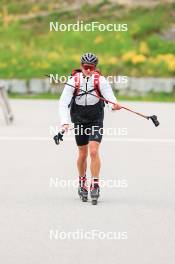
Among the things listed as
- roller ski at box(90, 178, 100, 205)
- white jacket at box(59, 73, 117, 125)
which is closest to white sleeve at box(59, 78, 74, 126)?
white jacket at box(59, 73, 117, 125)

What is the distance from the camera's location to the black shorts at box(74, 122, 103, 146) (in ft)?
38.2

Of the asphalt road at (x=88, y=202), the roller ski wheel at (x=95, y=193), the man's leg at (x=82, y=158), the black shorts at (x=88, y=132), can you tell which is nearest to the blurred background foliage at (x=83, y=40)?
the asphalt road at (x=88, y=202)

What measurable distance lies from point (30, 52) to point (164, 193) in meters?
17.5

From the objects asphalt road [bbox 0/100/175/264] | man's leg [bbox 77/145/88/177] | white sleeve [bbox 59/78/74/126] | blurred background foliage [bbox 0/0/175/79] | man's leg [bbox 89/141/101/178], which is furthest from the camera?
blurred background foliage [bbox 0/0/175/79]

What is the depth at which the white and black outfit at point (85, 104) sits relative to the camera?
37.6ft

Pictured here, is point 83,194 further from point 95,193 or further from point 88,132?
point 88,132

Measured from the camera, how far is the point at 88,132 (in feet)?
38.6

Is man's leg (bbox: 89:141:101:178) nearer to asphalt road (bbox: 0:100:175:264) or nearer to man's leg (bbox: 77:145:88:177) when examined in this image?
man's leg (bbox: 77:145:88:177)

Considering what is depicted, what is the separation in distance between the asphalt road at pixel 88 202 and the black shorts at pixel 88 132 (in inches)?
27.5

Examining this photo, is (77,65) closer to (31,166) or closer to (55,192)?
(31,166)

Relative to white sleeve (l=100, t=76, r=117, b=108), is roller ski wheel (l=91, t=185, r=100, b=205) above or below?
below

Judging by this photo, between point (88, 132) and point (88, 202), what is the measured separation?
78cm

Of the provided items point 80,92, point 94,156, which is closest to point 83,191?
point 94,156

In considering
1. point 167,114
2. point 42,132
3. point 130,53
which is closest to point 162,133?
point 42,132
